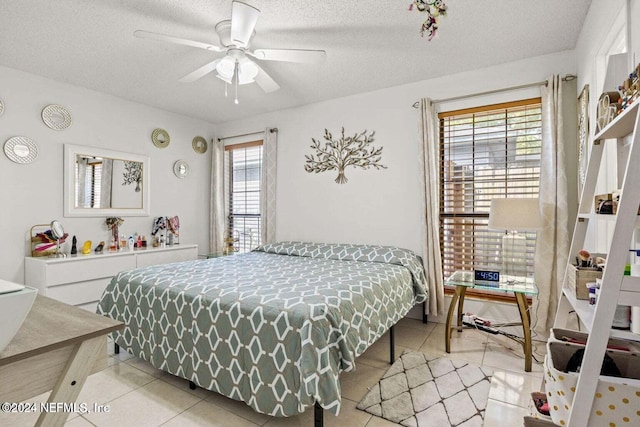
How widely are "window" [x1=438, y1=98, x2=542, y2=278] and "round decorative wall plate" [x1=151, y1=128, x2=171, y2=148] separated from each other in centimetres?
345

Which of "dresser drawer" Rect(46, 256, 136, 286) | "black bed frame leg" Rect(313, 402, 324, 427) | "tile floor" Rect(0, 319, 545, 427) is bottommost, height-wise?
"tile floor" Rect(0, 319, 545, 427)

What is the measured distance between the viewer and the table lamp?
2482mm

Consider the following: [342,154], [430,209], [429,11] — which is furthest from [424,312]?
[429,11]

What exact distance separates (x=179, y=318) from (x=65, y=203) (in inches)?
97.2

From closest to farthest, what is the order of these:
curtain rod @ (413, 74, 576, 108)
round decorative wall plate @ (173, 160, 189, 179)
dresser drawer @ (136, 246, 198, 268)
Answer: curtain rod @ (413, 74, 576, 108), dresser drawer @ (136, 246, 198, 268), round decorative wall plate @ (173, 160, 189, 179)

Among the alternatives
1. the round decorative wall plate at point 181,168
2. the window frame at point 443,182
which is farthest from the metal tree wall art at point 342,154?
the round decorative wall plate at point 181,168

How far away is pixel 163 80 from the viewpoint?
3.45 metres

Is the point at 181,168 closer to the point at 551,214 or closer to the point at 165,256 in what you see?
the point at 165,256

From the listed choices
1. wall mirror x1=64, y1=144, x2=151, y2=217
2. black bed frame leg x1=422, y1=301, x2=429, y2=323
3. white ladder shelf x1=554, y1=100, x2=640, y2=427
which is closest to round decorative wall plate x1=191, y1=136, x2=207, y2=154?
wall mirror x1=64, y1=144, x2=151, y2=217

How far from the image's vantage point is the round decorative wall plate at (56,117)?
11.0 feet

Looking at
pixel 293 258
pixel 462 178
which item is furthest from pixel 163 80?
pixel 462 178

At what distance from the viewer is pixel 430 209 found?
10.8 ft

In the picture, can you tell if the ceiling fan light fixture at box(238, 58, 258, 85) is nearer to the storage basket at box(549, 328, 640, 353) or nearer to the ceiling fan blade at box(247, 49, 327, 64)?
the ceiling fan blade at box(247, 49, 327, 64)

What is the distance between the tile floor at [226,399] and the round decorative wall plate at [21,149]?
2129mm
